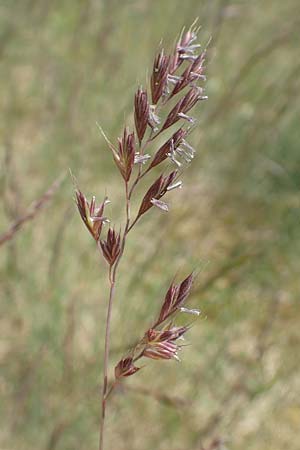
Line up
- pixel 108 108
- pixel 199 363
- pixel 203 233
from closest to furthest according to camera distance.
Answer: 1. pixel 199 363
2. pixel 203 233
3. pixel 108 108

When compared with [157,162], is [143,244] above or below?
above

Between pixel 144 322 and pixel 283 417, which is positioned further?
pixel 283 417

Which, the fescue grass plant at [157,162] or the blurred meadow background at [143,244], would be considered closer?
the fescue grass plant at [157,162]

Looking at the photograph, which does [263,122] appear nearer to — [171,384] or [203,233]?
[203,233]

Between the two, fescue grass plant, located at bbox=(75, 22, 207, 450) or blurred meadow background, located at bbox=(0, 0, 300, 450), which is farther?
blurred meadow background, located at bbox=(0, 0, 300, 450)

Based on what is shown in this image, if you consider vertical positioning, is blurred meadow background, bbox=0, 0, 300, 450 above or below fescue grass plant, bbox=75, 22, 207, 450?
above


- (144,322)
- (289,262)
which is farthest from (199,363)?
(289,262)

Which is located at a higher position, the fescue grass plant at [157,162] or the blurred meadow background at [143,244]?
the blurred meadow background at [143,244]

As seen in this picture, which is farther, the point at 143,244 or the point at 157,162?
the point at 143,244
